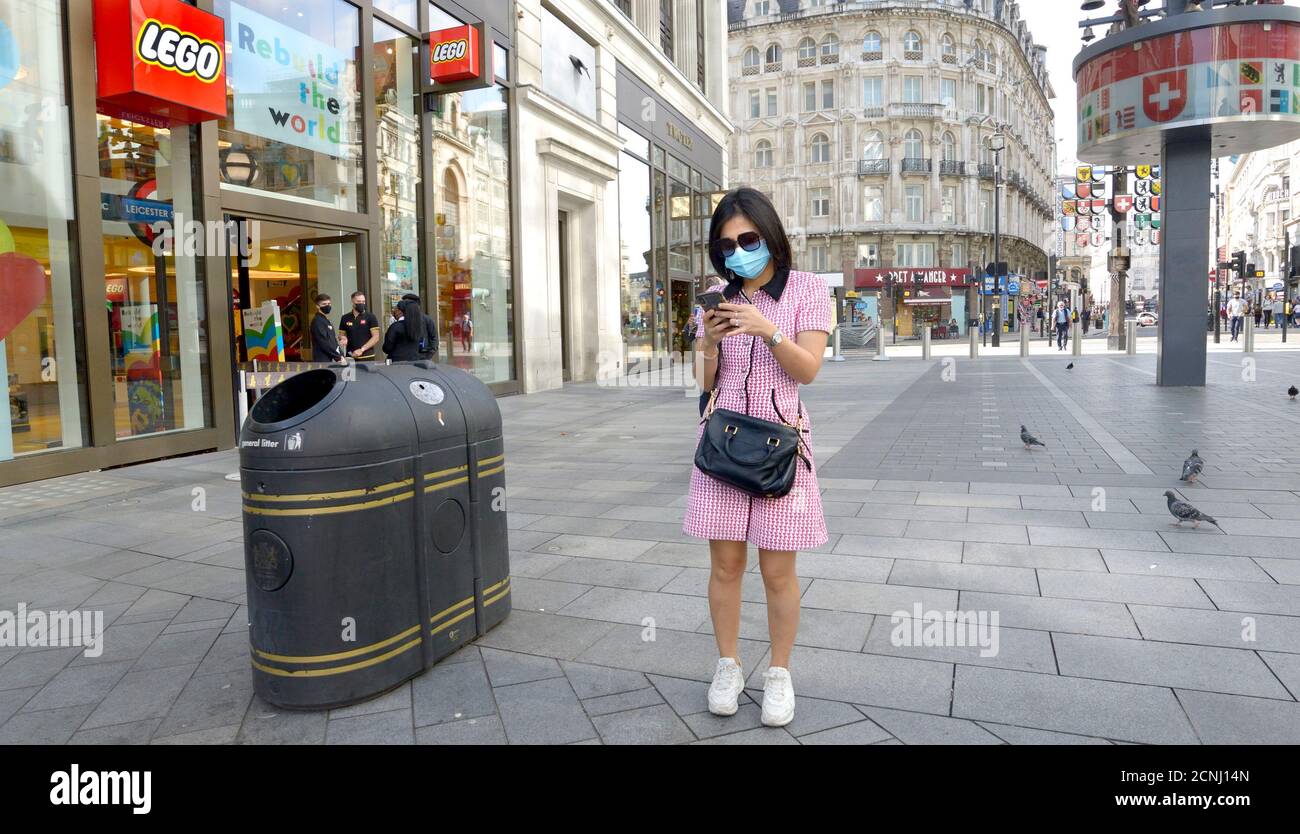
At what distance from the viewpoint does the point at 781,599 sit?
3018 millimetres

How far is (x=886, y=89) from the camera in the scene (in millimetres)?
54938

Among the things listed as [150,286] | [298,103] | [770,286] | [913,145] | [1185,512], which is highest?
[913,145]

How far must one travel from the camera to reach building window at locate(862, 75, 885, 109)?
55094mm

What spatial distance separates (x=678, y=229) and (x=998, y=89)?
43.5 metres

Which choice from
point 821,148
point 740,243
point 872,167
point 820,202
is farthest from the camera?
point 820,202

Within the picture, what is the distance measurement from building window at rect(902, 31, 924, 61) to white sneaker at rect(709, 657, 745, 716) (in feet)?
195

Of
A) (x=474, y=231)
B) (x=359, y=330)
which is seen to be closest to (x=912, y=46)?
(x=474, y=231)

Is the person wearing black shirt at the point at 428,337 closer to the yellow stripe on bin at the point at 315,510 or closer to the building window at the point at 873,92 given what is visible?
the yellow stripe on bin at the point at 315,510

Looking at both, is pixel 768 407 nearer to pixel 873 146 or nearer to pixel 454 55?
pixel 454 55

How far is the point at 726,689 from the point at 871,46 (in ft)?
195

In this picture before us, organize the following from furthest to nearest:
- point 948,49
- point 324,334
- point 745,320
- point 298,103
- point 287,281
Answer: point 948,49 < point 287,281 < point 298,103 < point 324,334 < point 745,320

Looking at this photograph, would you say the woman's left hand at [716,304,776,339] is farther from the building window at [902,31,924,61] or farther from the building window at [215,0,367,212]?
the building window at [902,31,924,61]
